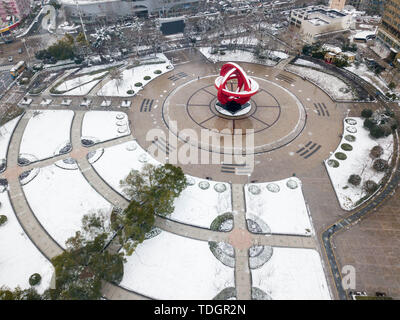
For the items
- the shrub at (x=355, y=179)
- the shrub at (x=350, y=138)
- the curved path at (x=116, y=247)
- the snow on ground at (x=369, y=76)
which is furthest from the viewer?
the snow on ground at (x=369, y=76)

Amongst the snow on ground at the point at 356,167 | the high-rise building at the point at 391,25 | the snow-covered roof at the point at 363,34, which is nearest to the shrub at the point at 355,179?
the snow on ground at the point at 356,167

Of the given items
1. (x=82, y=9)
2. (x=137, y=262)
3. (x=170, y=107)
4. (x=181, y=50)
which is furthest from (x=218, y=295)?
(x=82, y=9)

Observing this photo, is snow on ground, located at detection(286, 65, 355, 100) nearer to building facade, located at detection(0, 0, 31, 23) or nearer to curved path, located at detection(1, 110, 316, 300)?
curved path, located at detection(1, 110, 316, 300)

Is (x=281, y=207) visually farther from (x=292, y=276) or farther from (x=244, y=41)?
(x=244, y=41)

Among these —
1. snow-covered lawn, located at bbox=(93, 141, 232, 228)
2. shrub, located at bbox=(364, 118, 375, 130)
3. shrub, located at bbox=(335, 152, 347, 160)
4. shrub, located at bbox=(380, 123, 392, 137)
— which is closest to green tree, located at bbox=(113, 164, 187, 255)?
snow-covered lawn, located at bbox=(93, 141, 232, 228)

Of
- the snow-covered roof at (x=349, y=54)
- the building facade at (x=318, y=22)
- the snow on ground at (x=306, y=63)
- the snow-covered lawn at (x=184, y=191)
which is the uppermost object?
the building facade at (x=318, y=22)

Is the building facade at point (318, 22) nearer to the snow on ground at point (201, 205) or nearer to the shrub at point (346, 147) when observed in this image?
the shrub at point (346, 147)
